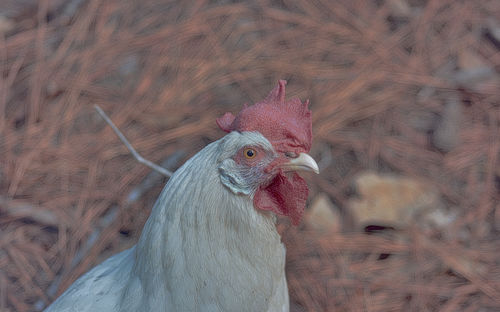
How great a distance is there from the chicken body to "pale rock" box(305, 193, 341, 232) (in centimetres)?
101

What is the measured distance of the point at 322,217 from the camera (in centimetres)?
312

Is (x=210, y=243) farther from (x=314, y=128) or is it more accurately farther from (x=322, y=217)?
(x=314, y=128)

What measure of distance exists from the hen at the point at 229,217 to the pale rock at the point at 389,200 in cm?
114

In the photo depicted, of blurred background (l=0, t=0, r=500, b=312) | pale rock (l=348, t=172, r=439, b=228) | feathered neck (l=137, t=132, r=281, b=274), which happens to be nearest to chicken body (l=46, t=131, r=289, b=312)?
feathered neck (l=137, t=132, r=281, b=274)

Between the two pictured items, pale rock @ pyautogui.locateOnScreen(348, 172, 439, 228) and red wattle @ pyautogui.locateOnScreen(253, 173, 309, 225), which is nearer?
red wattle @ pyautogui.locateOnScreen(253, 173, 309, 225)

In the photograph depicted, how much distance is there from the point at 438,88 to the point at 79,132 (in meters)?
2.62

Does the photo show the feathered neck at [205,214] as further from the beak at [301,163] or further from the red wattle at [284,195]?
the beak at [301,163]

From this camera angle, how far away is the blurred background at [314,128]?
2.97 metres

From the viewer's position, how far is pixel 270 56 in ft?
11.9

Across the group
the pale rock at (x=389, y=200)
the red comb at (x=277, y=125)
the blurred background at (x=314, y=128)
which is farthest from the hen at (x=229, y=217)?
the pale rock at (x=389, y=200)

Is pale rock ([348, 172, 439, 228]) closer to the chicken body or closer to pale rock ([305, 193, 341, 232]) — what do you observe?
pale rock ([305, 193, 341, 232])

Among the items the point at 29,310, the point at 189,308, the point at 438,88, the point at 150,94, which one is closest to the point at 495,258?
the point at 438,88

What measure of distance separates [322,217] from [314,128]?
0.64m

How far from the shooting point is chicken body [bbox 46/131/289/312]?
1911mm
